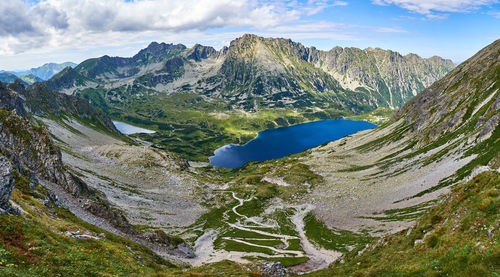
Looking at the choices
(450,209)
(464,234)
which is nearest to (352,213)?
(450,209)

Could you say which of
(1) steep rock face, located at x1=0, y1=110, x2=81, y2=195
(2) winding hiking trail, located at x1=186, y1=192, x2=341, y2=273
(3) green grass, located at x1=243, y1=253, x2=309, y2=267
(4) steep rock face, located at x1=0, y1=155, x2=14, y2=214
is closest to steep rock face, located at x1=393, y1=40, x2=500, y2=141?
(2) winding hiking trail, located at x1=186, y1=192, x2=341, y2=273

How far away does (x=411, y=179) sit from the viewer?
340ft

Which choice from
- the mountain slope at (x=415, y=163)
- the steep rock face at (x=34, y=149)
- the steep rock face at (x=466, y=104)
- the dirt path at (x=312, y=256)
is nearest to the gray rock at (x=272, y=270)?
the dirt path at (x=312, y=256)

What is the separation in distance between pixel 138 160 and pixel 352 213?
106 meters

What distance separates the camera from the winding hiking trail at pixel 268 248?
6844 cm

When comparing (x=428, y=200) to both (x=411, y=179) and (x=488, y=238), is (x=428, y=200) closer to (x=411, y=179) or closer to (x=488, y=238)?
(x=411, y=179)

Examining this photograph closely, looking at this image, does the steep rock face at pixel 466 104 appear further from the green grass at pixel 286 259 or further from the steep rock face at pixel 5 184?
the steep rock face at pixel 5 184

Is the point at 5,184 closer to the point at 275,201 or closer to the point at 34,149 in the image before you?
the point at 34,149

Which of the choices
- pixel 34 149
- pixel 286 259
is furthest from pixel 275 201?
pixel 34 149

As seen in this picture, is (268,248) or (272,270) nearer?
(272,270)

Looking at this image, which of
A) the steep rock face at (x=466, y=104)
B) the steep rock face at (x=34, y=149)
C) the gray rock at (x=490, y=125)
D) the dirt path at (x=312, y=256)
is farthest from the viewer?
the steep rock face at (x=466, y=104)

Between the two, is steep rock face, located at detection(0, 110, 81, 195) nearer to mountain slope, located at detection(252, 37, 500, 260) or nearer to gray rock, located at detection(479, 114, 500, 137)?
mountain slope, located at detection(252, 37, 500, 260)

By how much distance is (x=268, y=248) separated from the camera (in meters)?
78.9

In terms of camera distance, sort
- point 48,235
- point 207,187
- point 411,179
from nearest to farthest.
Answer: point 48,235 < point 411,179 < point 207,187
